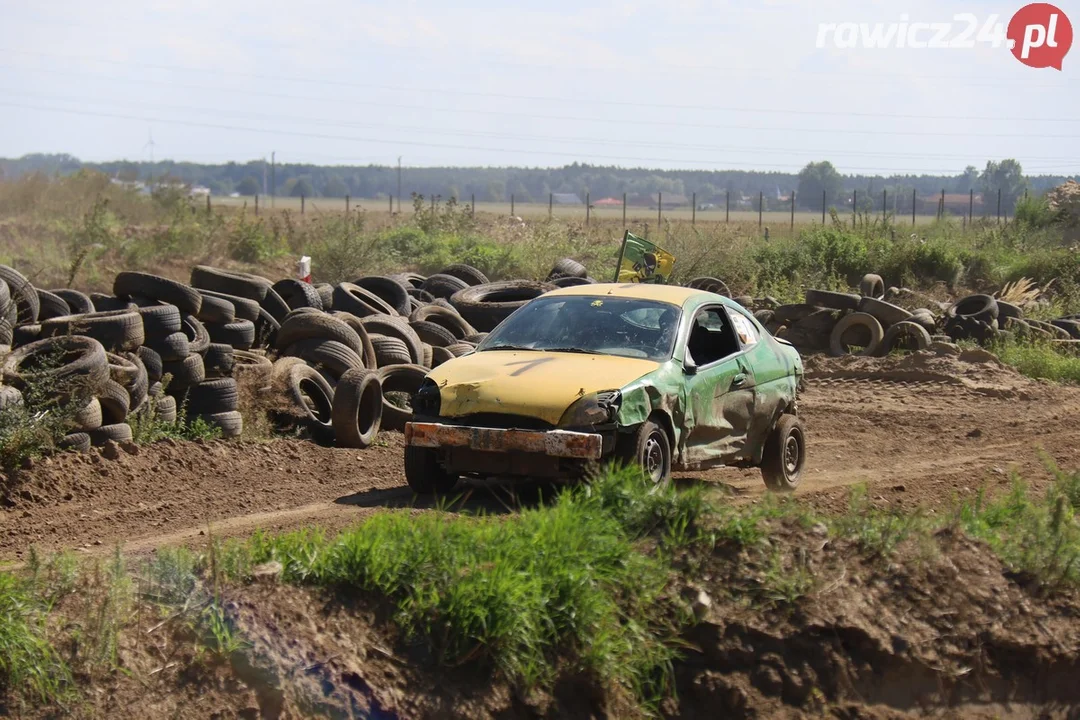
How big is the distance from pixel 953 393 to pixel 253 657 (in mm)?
14488

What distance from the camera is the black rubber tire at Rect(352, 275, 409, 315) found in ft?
58.9

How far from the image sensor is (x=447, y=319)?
16.3 metres

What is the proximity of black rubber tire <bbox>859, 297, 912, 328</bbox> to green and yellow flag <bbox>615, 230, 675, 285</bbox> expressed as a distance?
3507 millimetres

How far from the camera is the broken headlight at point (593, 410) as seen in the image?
26.7 ft

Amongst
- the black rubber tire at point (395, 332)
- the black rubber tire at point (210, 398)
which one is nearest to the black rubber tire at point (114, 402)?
the black rubber tire at point (210, 398)

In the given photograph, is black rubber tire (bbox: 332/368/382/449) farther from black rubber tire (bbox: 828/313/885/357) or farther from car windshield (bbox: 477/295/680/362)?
black rubber tire (bbox: 828/313/885/357)

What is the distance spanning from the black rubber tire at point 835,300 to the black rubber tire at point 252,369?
1132cm

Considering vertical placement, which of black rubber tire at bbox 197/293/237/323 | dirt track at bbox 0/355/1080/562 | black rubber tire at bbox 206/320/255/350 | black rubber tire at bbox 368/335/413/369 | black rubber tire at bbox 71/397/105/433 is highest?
black rubber tire at bbox 197/293/237/323

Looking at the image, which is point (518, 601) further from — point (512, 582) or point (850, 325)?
point (850, 325)

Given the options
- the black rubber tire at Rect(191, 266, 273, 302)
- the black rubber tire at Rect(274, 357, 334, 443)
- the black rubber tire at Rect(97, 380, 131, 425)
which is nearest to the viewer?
the black rubber tire at Rect(97, 380, 131, 425)

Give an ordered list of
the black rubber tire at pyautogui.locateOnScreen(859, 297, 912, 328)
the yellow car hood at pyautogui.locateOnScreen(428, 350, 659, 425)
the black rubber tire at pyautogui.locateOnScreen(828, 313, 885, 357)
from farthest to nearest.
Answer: the black rubber tire at pyautogui.locateOnScreen(859, 297, 912, 328) → the black rubber tire at pyautogui.locateOnScreen(828, 313, 885, 357) → the yellow car hood at pyautogui.locateOnScreen(428, 350, 659, 425)

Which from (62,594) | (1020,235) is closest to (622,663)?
(62,594)

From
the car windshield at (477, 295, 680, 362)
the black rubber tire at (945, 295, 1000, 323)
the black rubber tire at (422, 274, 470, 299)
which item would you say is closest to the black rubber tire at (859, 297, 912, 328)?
the black rubber tire at (945, 295, 1000, 323)

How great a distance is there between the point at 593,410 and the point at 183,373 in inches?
213
